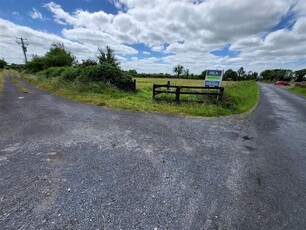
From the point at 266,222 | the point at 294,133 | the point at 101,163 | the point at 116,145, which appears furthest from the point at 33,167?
the point at 294,133

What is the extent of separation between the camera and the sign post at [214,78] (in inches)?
424

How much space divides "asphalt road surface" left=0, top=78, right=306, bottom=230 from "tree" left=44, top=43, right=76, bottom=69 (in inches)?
1180

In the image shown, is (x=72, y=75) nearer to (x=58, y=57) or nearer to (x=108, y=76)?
(x=108, y=76)

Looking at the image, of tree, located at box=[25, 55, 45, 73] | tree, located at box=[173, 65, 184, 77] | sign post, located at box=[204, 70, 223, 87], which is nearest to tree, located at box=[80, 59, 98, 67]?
sign post, located at box=[204, 70, 223, 87]

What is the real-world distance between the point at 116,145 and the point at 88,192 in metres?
1.83

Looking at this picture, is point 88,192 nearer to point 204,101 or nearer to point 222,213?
point 222,213

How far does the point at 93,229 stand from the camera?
2.18 m

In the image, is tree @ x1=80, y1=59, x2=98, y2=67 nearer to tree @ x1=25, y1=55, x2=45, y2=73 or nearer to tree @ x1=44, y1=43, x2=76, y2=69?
tree @ x1=44, y1=43, x2=76, y2=69

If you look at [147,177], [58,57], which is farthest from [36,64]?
[147,177]

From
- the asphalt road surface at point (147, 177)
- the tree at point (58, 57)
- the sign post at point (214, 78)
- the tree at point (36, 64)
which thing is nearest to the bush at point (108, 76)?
the sign post at point (214, 78)

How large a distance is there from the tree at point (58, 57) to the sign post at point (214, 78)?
29.6 meters

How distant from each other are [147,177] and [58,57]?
35074 mm

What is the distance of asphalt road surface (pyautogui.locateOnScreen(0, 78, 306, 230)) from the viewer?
94.2 inches

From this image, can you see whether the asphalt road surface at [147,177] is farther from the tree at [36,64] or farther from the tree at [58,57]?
the tree at [36,64]
